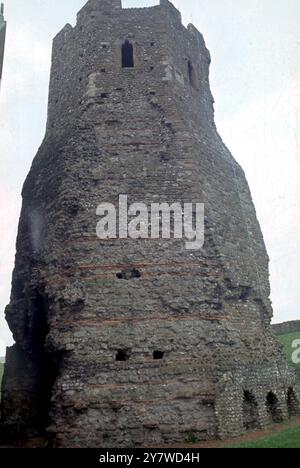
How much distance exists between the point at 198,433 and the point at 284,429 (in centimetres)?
247

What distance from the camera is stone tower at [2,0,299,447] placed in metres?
10.1

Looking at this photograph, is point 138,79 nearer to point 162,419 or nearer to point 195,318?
point 195,318

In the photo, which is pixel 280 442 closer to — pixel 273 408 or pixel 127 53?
pixel 273 408

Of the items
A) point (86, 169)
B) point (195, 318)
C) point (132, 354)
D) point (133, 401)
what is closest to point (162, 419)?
point (133, 401)

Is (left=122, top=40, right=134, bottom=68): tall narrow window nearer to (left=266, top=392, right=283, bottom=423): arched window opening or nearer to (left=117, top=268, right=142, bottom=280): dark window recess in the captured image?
(left=117, top=268, right=142, bottom=280): dark window recess

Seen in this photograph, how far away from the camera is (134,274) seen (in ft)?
37.1

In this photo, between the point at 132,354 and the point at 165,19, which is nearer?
the point at 132,354

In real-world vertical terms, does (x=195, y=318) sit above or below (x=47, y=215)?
below

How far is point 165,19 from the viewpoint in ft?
47.8

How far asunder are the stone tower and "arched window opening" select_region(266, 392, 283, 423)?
0.04 m

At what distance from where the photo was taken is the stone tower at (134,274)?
33.2 ft

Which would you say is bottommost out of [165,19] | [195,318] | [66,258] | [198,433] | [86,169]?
[198,433]

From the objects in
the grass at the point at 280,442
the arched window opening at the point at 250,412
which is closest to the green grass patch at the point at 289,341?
the arched window opening at the point at 250,412

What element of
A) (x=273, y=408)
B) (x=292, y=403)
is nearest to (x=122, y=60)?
(x=273, y=408)
